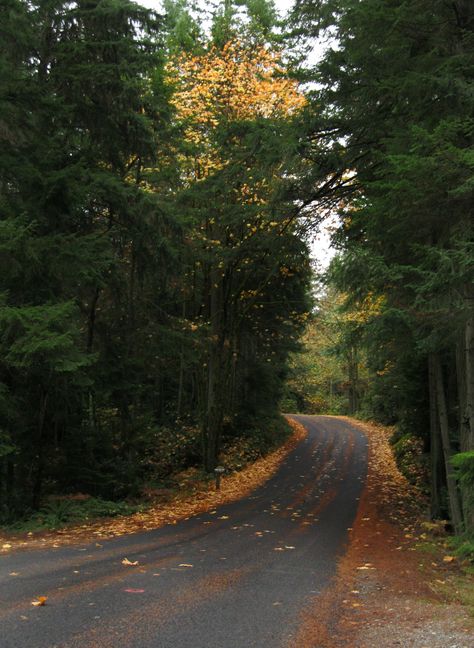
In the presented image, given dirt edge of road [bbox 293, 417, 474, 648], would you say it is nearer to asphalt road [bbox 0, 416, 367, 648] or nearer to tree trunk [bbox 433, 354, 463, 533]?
asphalt road [bbox 0, 416, 367, 648]

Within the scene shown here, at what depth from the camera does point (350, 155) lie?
11.1m

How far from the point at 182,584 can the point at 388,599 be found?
242cm

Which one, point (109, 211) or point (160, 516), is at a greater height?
point (109, 211)

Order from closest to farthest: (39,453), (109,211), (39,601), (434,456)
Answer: (39,601) → (39,453) → (109,211) → (434,456)

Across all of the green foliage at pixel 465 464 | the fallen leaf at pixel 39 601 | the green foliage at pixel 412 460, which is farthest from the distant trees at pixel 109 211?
the green foliage at pixel 412 460

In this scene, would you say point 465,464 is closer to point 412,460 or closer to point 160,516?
point 160,516

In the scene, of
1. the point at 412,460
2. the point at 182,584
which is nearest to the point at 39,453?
the point at 182,584

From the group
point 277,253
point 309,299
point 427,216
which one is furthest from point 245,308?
point 427,216

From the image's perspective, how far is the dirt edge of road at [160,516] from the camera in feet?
30.2

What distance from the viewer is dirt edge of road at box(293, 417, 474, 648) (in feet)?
15.6

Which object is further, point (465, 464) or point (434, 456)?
point (434, 456)

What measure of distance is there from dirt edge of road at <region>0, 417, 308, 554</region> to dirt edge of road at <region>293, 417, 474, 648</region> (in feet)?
13.6

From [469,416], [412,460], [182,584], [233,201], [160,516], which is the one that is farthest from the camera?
[412,460]

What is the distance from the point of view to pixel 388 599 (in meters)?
6.16
